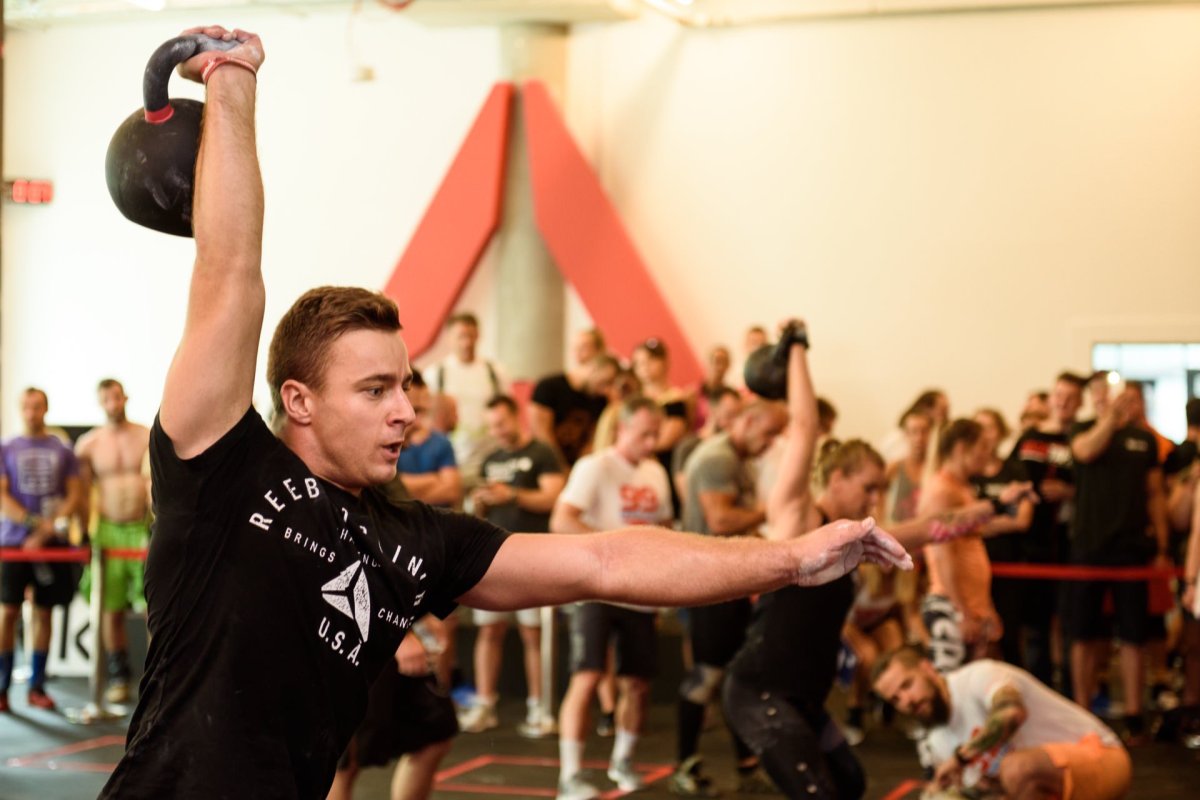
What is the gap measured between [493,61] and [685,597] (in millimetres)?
10730

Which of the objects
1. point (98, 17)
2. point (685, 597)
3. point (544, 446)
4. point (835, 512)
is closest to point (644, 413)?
point (544, 446)

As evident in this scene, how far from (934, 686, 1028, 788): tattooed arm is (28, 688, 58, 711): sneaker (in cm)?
535

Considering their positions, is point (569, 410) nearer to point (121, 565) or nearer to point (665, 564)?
point (121, 565)

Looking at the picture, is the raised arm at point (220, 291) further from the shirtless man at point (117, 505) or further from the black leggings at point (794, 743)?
the shirtless man at point (117, 505)

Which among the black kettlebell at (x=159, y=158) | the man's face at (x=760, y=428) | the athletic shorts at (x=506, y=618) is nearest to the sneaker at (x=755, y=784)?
the man's face at (x=760, y=428)

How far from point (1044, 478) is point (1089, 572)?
74cm

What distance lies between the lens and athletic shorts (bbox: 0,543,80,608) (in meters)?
8.65

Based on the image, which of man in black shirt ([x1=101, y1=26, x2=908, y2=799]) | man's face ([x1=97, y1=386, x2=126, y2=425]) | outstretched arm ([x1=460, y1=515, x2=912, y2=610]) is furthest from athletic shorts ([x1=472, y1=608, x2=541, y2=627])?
man in black shirt ([x1=101, y1=26, x2=908, y2=799])

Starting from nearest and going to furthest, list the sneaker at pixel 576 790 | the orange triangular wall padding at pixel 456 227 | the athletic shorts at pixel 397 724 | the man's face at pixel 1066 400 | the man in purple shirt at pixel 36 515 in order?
the athletic shorts at pixel 397 724, the sneaker at pixel 576 790, the man in purple shirt at pixel 36 515, the man's face at pixel 1066 400, the orange triangular wall padding at pixel 456 227

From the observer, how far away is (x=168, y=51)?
228 cm

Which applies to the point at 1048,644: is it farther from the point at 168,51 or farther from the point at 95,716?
the point at 168,51

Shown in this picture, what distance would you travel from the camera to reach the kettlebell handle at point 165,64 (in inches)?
88.9

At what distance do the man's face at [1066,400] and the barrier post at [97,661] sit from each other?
547 cm

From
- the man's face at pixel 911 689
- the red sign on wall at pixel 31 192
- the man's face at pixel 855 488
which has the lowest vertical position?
the man's face at pixel 911 689
